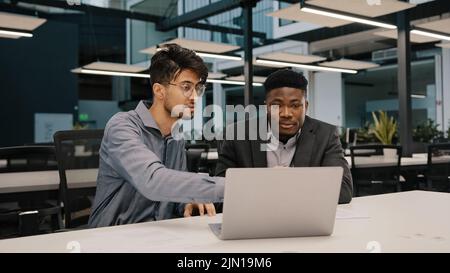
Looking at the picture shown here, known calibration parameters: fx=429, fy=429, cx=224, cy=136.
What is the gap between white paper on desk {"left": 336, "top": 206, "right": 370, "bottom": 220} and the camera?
4.96 feet

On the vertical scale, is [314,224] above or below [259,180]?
below

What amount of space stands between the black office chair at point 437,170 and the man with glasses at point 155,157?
330 cm

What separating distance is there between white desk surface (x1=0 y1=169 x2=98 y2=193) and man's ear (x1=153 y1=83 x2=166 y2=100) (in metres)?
0.58

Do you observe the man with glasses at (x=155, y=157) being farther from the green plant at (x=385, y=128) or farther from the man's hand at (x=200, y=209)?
the green plant at (x=385, y=128)

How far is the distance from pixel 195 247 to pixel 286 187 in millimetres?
290

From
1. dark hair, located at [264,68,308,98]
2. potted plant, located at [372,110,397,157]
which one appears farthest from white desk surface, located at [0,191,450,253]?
potted plant, located at [372,110,397,157]

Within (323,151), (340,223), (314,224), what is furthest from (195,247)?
(323,151)

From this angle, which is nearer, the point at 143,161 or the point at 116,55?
the point at 143,161

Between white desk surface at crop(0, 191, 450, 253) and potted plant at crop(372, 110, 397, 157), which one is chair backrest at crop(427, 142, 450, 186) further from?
white desk surface at crop(0, 191, 450, 253)

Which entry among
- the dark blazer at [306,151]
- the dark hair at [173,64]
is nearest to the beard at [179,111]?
the dark hair at [173,64]
